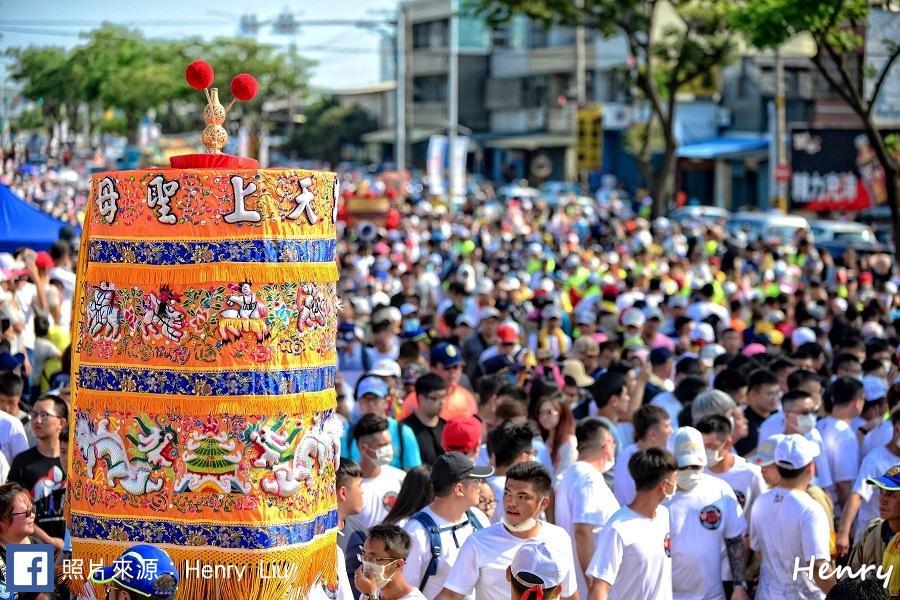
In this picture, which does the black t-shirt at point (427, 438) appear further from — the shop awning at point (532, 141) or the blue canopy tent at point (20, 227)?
the shop awning at point (532, 141)

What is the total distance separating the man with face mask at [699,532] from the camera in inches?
288

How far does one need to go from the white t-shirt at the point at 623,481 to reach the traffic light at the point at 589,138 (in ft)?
99.7

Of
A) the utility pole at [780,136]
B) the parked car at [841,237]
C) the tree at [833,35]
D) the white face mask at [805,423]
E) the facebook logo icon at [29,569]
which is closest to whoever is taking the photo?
the facebook logo icon at [29,569]

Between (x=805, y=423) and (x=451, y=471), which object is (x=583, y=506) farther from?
(x=805, y=423)

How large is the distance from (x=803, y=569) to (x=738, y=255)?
1463cm

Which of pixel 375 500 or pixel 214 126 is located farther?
pixel 375 500

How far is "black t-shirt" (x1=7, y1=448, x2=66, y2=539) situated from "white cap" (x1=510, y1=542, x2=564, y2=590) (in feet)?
10.4

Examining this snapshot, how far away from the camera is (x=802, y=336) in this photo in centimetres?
1360

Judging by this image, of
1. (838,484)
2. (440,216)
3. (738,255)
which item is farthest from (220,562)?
(440,216)

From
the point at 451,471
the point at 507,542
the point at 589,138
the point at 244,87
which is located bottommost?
the point at 507,542

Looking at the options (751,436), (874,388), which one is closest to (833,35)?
(874,388)

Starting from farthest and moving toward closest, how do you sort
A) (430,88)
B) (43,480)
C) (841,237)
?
1. (430,88)
2. (841,237)
3. (43,480)

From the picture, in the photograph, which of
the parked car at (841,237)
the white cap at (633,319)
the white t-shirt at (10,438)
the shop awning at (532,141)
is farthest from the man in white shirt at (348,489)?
the shop awning at (532,141)

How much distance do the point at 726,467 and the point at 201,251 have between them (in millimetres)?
3744
